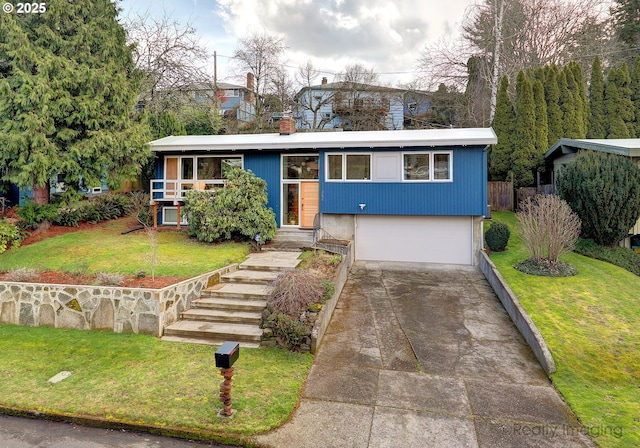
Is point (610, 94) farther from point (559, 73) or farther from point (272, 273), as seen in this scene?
point (272, 273)

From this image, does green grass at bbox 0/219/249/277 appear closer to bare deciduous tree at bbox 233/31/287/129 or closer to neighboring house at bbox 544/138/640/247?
neighboring house at bbox 544/138/640/247

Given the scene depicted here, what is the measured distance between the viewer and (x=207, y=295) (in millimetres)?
8039

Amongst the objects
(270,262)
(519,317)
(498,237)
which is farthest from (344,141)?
(519,317)

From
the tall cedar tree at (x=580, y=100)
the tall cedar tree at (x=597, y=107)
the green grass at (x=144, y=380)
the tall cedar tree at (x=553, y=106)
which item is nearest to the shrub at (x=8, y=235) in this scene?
the green grass at (x=144, y=380)

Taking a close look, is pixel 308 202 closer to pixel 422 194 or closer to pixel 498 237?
pixel 422 194

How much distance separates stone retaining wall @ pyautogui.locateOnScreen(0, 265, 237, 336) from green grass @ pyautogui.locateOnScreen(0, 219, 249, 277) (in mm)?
907

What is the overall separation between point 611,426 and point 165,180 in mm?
13736

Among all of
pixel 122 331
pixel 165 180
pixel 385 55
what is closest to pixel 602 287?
pixel 122 331

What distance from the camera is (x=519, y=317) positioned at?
288 inches

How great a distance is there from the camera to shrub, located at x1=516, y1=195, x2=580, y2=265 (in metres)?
9.15

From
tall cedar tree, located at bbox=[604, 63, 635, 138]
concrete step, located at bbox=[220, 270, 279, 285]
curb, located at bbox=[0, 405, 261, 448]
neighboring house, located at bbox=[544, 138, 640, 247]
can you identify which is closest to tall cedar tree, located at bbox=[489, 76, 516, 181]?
neighboring house, located at bbox=[544, 138, 640, 247]

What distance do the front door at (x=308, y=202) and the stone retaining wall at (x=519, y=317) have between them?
5.92 metres

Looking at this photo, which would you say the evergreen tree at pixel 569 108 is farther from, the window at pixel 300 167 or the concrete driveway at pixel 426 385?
the concrete driveway at pixel 426 385

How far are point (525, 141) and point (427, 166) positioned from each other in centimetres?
807
